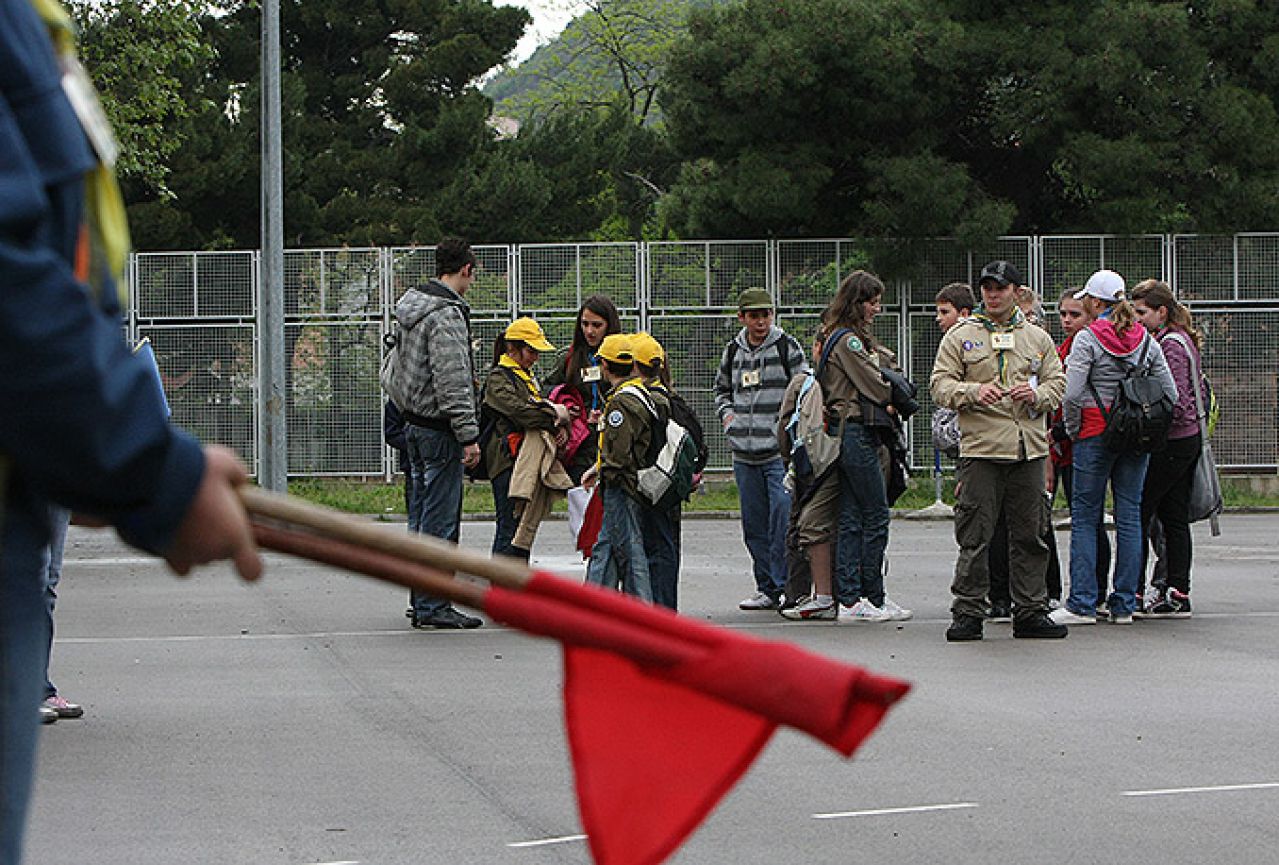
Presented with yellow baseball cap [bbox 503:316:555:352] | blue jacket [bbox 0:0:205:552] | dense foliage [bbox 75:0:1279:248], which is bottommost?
blue jacket [bbox 0:0:205:552]

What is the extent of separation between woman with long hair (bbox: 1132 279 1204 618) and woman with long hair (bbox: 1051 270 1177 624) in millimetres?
302

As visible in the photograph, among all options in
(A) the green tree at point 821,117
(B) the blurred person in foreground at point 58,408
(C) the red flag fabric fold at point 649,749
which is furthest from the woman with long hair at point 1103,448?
(A) the green tree at point 821,117

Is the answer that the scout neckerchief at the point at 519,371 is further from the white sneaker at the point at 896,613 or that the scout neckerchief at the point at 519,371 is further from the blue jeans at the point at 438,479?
the white sneaker at the point at 896,613

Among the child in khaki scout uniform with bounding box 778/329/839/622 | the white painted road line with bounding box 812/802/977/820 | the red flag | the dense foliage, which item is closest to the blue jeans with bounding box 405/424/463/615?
the child in khaki scout uniform with bounding box 778/329/839/622

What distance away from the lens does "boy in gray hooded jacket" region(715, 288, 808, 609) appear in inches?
488

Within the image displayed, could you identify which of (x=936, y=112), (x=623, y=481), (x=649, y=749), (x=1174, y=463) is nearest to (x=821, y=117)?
(x=936, y=112)

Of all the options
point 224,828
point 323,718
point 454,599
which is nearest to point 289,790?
point 224,828

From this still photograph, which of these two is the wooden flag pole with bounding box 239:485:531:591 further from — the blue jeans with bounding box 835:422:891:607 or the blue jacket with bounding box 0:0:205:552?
the blue jeans with bounding box 835:422:891:607

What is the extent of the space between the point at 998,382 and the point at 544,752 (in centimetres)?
440

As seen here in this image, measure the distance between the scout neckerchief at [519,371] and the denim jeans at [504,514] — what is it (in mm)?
524

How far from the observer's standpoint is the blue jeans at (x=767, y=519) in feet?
40.7

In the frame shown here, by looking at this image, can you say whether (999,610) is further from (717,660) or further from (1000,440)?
(717,660)

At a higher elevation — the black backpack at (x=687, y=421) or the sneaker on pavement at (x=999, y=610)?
the black backpack at (x=687, y=421)

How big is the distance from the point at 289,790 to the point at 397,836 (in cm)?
84
